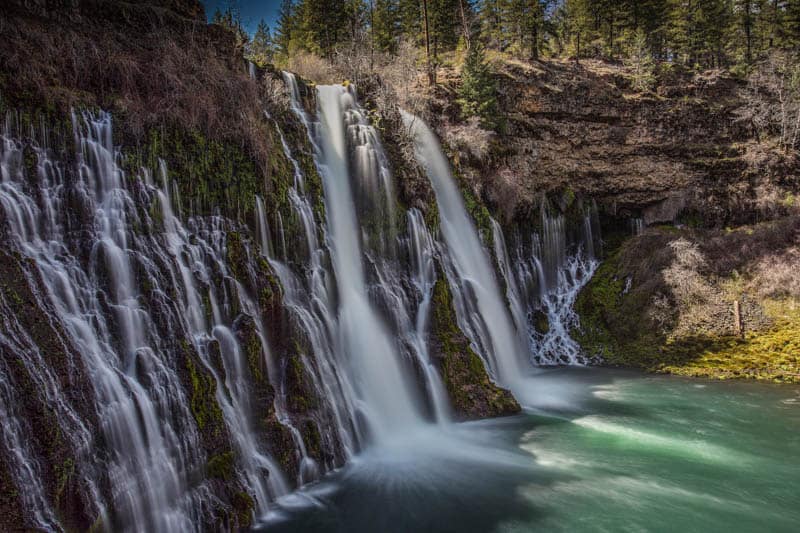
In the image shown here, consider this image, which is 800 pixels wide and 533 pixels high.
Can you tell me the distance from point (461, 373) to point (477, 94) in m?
15.7

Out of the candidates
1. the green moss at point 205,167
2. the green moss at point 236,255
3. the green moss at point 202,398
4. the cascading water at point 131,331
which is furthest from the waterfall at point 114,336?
the green moss at point 236,255

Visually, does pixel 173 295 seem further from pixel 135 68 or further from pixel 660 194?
pixel 660 194

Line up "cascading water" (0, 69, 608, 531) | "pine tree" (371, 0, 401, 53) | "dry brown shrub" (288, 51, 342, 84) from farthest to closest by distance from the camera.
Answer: "pine tree" (371, 0, 401, 53) < "dry brown shrub" (288, 51, 342, 84) < "cascading water" (0, 69, 608, 531)

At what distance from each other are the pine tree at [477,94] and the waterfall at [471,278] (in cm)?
475

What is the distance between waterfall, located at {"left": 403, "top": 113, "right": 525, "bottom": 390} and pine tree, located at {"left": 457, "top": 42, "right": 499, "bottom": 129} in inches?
187

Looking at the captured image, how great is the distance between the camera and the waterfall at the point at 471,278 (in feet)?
50.4

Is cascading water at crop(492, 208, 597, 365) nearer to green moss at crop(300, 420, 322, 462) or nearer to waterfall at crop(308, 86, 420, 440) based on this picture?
waterfall at crop(308, 86, 420, 440)

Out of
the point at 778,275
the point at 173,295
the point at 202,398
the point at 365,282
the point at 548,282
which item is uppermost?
the point at 365,282

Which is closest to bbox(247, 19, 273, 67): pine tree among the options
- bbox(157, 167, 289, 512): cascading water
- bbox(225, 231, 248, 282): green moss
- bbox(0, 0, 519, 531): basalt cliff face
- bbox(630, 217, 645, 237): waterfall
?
bbox(0, 0, 519, 531): basalt cliff face

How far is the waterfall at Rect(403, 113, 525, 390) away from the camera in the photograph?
1538 cm

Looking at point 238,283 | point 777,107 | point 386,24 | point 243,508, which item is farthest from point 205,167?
point 386,24

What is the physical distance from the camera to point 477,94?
23.6 meters

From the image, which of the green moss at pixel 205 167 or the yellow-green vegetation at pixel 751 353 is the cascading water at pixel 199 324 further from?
the yellow-green vegetation at pixel 751 353

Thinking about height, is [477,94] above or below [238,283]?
above
